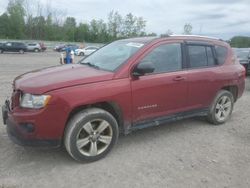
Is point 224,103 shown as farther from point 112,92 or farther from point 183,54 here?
point 112,92

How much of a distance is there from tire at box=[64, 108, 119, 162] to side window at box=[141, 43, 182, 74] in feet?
3.63

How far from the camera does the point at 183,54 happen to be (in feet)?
17.0

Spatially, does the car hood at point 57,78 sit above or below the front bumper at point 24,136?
above

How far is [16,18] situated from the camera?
78938 millimetres

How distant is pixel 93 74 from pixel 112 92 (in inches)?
14.9

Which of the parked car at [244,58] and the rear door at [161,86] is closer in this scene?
the rear door at [161,86]

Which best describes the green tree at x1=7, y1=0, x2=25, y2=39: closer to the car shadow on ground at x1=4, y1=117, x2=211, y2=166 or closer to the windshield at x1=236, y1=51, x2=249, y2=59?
the windshield at x1=236, y1=51, x2=249, y2=59

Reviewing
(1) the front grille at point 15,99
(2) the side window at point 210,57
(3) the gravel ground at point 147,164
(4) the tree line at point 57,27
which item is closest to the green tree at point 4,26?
(4) the tree line at point 57,27

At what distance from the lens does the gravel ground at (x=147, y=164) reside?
3.70 metres

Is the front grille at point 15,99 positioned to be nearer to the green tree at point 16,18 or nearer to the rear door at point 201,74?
the rear door at point 201,74

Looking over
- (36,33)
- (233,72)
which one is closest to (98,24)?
(36,33)

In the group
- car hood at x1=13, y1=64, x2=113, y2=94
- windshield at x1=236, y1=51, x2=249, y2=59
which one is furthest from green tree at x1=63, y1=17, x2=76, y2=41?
car hood at x1=13, y1=64, x2=113, y2=94

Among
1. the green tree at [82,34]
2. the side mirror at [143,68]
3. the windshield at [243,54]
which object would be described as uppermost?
the green tree at [82,34]

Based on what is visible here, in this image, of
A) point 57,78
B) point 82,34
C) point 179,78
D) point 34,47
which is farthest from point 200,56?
point 82,34
